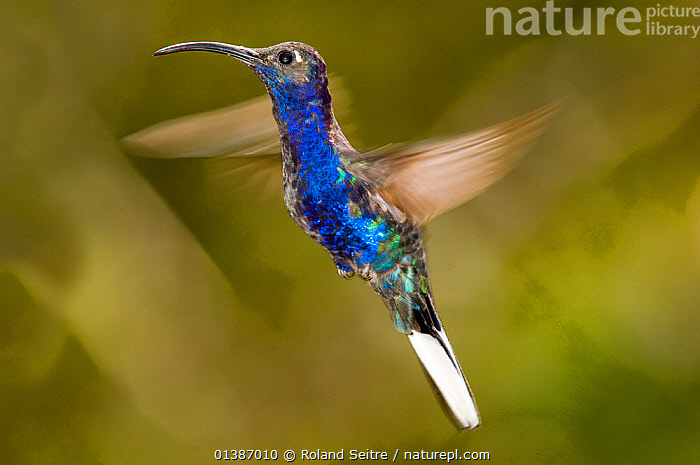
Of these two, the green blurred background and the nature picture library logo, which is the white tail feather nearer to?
the green blurred background

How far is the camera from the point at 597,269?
65.1 inches

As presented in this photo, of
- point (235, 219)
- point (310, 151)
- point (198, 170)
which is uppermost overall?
point (310, 151)

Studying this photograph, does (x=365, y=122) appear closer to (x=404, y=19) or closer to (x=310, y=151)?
(x=404, y=19)

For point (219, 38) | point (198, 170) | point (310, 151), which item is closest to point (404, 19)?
point (219, 38)

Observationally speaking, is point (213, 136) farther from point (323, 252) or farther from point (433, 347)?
point (323, 252)

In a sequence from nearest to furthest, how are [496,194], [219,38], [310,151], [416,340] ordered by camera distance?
[310,151], [416,340], [219,38], [496,194]

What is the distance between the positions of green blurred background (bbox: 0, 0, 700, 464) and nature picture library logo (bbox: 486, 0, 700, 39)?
20mm

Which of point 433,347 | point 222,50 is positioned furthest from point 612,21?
point 222,50

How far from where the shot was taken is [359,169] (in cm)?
65

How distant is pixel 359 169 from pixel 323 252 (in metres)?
0.95

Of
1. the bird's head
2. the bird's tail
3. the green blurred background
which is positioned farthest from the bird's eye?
the green blurred background

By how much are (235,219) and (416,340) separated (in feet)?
2.81

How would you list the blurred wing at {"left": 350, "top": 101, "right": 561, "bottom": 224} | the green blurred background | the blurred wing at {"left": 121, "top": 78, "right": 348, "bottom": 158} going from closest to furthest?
the blurred wing at {"left": 350, "top": 101, "right": 561, "bottom": 224}, the blurred wing at {"left": 121, "top": 78, "right": 348, "bottom": 158}, the green blurred background

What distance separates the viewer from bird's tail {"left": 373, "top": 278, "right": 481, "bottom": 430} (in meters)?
0.79
